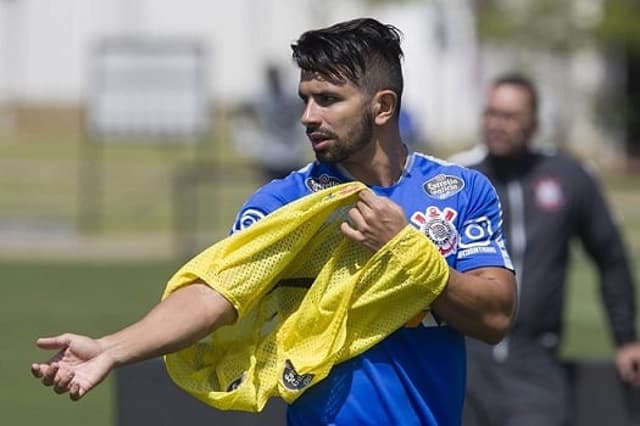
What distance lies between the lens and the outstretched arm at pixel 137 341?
14.1 feet

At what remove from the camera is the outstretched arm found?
4.30 m

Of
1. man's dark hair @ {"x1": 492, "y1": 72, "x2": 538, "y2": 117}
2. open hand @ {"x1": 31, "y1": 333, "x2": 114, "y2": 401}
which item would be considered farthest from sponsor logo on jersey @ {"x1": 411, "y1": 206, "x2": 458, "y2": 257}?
man's dark hair @ {"x1": 492, "y1": 72, "x2": 538, "y2": 117}

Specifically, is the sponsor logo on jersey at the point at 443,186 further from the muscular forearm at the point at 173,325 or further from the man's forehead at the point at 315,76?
the muscular forearm at the point at 173,325

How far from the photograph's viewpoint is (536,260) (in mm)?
7711

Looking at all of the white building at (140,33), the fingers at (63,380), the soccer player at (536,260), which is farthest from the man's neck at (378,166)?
the white building at (140,33)

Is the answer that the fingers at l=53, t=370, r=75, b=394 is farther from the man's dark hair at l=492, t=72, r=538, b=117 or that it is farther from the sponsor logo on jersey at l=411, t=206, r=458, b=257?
the man's dark hair at l=492, t=72, r=538, b=117

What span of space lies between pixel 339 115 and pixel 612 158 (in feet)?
111

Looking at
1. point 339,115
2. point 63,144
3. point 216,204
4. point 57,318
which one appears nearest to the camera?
point 339,115

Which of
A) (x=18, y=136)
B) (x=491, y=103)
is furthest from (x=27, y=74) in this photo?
(x=491, y=103)

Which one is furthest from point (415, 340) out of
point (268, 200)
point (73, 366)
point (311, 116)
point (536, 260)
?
point (536, 260)

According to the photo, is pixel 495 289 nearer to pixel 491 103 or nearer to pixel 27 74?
pixel 491 103

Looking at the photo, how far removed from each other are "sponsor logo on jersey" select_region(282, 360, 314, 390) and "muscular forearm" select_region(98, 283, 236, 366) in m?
0.20

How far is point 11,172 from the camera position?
3388 cm

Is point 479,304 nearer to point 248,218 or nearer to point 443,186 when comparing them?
point 443,186
